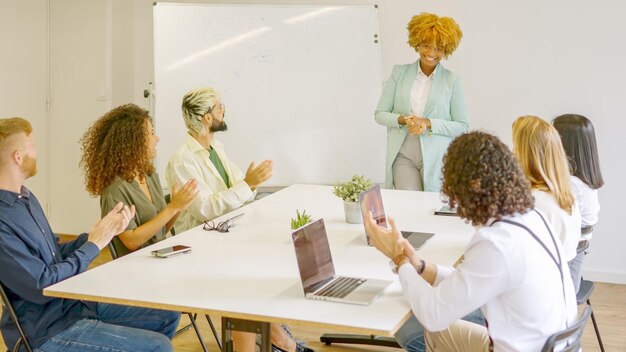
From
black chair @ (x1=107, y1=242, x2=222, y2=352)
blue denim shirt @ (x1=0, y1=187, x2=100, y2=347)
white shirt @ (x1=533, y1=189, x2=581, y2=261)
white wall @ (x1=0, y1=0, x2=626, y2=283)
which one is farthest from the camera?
Result: white wall @ (x1=0, y1=0, x2=626, y2=283)

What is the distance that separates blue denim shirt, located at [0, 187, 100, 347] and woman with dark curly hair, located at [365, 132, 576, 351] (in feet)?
3.38

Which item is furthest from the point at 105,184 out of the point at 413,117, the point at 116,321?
the point at 413,117

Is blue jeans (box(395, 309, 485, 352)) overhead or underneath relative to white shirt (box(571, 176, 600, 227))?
underneath

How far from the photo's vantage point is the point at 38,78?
5.63 metres

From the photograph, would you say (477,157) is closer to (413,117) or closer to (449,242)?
(449,242)

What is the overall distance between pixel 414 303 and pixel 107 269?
99 centimetres

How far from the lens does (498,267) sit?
171cm

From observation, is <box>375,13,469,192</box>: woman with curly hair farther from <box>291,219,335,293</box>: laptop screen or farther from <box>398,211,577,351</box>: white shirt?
<box>398,211,577,351</box>: white shirt

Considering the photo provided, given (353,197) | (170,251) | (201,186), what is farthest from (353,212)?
(170,251)

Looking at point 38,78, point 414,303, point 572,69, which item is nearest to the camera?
point 414,303

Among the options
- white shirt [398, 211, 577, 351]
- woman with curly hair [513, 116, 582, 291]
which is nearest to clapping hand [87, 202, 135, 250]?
white shirt [398, 211, 577, 351]

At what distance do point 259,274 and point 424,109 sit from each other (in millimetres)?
2169

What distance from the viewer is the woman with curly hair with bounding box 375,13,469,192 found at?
3.94 m

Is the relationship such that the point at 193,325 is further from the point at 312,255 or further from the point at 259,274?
the point at 312,255
